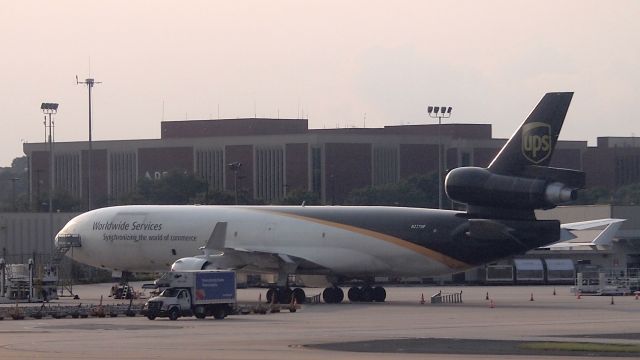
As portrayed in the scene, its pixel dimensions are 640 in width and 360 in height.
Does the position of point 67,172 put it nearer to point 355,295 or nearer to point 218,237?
point 355,295

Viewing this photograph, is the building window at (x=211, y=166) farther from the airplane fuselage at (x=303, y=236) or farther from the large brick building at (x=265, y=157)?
the airplane fuselage at (x=303, y=236)

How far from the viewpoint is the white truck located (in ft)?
170

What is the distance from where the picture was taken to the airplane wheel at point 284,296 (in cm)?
6462

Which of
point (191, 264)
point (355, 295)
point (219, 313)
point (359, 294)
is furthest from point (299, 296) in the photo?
point (219, 313)

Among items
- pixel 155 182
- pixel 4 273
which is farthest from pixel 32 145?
pixel 4 273

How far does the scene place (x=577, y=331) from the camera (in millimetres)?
44438

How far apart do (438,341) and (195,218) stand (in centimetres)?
3026

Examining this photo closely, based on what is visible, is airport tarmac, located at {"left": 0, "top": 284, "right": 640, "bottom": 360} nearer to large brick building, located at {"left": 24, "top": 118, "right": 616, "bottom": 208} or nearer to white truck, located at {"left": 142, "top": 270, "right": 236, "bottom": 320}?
white truck, located at {"left": 142, "top": 270, "right": 236, "bottom": 320}

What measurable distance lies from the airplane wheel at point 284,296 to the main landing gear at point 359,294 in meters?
2.69

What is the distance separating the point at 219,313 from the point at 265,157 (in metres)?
108

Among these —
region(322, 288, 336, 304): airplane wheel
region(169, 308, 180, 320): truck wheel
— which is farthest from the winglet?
region(169, 308, 180, 320): truck wheel

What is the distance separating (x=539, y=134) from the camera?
59094 millimetres

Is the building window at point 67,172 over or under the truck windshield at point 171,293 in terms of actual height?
over

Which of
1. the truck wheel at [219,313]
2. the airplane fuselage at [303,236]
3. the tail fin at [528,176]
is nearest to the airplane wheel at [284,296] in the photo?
the airplane fuselage at [303,236]
